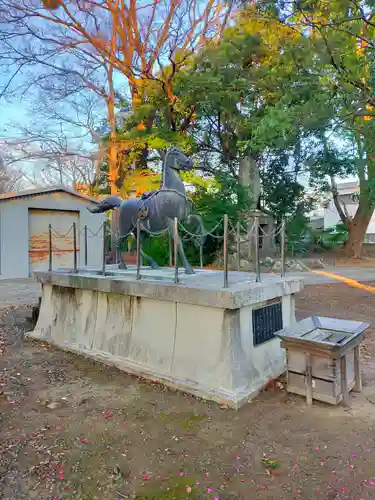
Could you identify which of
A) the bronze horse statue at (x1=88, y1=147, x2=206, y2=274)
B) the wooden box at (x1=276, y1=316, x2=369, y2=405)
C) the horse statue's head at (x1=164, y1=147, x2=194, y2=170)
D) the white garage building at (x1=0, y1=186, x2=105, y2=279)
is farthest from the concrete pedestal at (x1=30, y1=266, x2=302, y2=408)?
the white garage building at (x1=0, y1=186, x2=105, y2=279)

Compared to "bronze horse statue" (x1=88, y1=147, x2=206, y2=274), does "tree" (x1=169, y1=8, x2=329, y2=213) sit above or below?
above

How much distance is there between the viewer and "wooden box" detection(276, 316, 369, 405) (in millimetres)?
3582

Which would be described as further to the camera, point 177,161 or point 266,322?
point 177,161

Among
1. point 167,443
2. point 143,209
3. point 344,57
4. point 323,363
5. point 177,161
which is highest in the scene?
point 344,57

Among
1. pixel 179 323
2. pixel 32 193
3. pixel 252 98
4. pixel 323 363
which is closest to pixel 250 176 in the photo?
pixel 252 98

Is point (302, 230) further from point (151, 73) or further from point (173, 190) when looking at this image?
point (173, 190)

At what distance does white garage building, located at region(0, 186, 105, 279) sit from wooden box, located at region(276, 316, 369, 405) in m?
9.72

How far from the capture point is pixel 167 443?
3094 millimetres

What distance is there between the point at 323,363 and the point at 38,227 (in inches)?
507

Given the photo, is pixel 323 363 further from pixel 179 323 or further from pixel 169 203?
pixel 169 203

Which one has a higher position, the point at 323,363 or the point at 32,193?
the point at 32,193

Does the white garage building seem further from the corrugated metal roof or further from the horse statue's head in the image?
the horse statue's head

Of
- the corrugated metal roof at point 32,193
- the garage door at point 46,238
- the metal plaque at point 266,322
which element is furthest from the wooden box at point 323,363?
the corrugated metal roof at point 32,193

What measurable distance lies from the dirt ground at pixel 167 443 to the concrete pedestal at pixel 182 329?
0.25 meters
